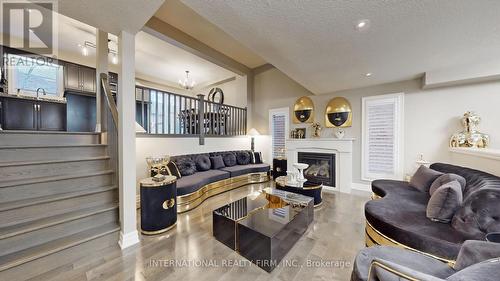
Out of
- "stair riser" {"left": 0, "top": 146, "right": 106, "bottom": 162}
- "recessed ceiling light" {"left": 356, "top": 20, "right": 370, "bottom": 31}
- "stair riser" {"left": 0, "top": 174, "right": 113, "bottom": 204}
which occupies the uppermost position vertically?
"recessed ceiling light" {"left": 356, "top": 20, "right": 370, "bottom": 31}

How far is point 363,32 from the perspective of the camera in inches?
78.9

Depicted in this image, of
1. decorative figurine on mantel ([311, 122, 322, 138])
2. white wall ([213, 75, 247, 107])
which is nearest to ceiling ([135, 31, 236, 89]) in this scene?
white wall ([213, 75, 247, 107])

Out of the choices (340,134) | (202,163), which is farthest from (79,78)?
(340,134)

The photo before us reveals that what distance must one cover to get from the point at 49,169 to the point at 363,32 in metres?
3.82

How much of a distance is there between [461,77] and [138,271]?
529 cm

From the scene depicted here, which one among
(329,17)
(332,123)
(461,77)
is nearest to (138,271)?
(329,17)

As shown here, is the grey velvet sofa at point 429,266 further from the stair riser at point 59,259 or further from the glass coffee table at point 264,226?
the stair riser at point 59,259

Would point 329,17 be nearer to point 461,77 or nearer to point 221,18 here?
point 221,18

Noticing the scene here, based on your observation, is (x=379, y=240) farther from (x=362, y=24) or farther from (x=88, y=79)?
(x=88, y=79)

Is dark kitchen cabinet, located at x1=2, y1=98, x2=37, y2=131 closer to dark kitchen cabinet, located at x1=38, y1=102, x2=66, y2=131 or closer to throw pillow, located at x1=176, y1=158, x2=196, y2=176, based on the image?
dark kitchen cabinet, located at x1=38, y1=102, x2=66, y2=131

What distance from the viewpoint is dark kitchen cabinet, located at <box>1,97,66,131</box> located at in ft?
12.3

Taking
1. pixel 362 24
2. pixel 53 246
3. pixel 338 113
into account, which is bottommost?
pixel 53 246

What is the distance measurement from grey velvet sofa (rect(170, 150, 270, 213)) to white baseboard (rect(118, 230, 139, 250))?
0.86 metres

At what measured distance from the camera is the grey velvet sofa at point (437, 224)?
133 centimetres
